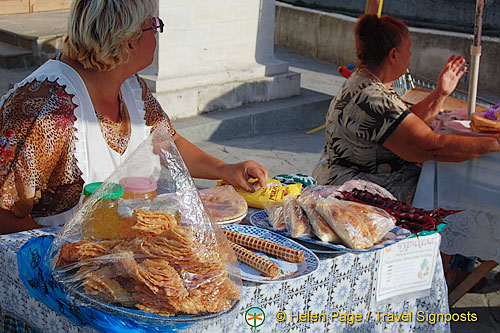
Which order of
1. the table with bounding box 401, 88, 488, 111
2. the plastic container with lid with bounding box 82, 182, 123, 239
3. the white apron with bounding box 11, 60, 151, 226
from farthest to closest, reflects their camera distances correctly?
the table with bounding box 401, 88, 488, 111, the white apron with bounding box 11, 60, 151, 226, the plastic container with lid with bounding box 82, 182, 123, 239

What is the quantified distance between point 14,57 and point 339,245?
5768 millimetres

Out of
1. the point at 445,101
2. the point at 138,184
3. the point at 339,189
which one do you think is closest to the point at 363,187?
the point at 339,189

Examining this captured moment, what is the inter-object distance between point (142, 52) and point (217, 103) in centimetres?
380

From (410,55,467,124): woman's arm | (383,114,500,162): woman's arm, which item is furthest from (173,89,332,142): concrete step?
(383,114,500,162): woman's arm

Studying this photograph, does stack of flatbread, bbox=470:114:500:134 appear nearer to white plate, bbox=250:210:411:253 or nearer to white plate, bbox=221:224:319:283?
white plate, bbox=250:210:411:253

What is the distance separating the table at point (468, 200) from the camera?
2.99 metres

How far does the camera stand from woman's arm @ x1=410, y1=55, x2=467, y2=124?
3484 mm

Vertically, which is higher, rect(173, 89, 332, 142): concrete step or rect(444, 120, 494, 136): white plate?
rect(444, 120, 494, 136): white plate

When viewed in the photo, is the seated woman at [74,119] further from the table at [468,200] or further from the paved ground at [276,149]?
the paved ground at [276,149]

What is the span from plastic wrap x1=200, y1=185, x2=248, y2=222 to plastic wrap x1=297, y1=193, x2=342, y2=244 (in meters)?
0.20

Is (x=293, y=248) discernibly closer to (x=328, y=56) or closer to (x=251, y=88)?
(x=251, y=88)

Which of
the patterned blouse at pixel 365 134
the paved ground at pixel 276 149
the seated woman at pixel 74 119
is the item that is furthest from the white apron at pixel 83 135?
the paved ground at pixel 276 149

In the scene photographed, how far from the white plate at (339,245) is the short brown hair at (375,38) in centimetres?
148

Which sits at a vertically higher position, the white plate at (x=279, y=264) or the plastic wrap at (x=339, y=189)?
the plastic wrap at (x=339, y=189)
